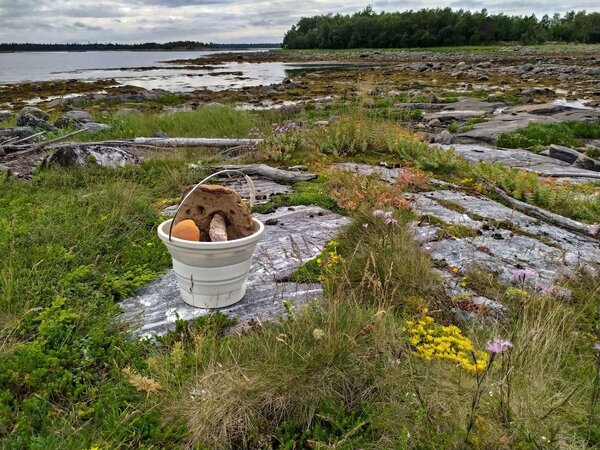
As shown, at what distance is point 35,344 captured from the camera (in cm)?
297

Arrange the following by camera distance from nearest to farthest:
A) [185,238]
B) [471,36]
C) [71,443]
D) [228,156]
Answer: [71,443] < [185,238] < [228,156] < [471,36]

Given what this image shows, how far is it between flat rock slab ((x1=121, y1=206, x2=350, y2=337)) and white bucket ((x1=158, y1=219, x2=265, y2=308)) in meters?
0.11

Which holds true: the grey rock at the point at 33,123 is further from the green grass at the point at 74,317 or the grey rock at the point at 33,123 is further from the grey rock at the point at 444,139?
the grey rock at the point at 444,139

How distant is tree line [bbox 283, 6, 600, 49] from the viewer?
9531 cm

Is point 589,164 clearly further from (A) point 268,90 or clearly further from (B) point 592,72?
(B) point 592,72

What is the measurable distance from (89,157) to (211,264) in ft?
18.1

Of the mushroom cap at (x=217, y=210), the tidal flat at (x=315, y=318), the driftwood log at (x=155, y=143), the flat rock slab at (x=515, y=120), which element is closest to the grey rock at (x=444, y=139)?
the flat rock slab at (x=515, y=120)

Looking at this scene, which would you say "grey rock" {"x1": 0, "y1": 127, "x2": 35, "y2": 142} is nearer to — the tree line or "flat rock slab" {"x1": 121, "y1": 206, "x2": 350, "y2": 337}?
"flat rock slab" {"x1": 121, "y1": 206, "x2": 350, "y2": 337}

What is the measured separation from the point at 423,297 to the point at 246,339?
1469 millimetres

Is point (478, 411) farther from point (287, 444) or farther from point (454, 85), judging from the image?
point (454, 85)

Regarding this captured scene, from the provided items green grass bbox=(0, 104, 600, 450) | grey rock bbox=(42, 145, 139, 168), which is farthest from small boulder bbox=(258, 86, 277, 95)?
green grass bbox=(0, 104, 600, 450)

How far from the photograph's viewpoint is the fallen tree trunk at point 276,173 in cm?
733

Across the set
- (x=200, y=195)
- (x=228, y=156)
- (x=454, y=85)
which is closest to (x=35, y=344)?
(x=200, y=195)

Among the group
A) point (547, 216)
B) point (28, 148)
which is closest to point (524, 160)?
point (547, 216)
